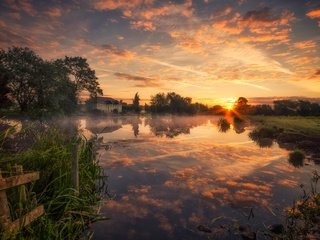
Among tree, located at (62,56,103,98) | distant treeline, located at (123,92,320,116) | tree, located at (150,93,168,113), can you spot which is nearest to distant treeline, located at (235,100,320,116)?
distant treeline, located at (123,92,320,116)

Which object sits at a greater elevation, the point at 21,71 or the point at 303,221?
the point at 21,71

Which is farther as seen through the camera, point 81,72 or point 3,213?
point 81,72

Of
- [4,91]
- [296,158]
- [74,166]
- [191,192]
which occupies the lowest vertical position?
[191,192]

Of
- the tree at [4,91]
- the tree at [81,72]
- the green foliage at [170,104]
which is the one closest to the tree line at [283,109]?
the green foliage at [170,104]

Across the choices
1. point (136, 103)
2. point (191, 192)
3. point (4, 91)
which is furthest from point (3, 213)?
point (136, 103)

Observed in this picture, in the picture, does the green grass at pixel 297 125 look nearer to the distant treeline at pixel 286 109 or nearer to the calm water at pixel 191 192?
the calm water at pixel 191 192

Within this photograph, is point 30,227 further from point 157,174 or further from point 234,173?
point 234,173

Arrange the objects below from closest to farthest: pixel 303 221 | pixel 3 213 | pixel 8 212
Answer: pixel 3 213, pixel 8 212, pixel 303 221

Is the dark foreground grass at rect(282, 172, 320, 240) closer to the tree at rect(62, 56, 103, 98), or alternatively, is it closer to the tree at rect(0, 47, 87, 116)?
the tree at rect(0, 47, 87, 116)

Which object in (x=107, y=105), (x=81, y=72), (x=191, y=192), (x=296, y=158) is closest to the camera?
(x=191, y=192)

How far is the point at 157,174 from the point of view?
50.1 feet

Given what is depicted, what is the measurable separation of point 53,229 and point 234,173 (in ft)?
41.5

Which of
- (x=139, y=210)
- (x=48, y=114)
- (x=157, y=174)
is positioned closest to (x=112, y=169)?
(x=157, y=174)

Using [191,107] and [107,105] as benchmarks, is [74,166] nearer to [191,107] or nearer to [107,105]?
[107,105]
